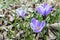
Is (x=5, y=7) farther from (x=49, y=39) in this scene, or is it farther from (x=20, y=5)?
(x=49, y=39)

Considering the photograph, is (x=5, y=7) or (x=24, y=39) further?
(x=5, y=7)

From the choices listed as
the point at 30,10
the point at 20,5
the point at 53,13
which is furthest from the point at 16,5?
the point at 53,13

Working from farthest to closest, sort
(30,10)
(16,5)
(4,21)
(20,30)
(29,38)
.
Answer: (16,5) → (30,10) → (4,21) → (20,30) → (29,38)

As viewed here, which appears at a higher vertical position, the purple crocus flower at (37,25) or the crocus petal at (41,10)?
the crocus petal at (41,10)

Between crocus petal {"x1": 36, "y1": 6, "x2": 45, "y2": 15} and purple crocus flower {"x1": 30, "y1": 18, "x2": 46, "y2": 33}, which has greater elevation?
crocus petal {"x1": 36, "y1": 6, "x2": 45, "y2": 15}

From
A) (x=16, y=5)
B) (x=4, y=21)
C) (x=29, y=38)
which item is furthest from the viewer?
(x=16, y=5)

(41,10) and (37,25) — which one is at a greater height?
(41,10)

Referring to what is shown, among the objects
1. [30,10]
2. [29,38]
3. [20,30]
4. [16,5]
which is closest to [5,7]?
[16,5]

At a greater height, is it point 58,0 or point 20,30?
point 58,0

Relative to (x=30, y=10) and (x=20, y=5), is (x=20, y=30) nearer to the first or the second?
(x=30, y=10)
